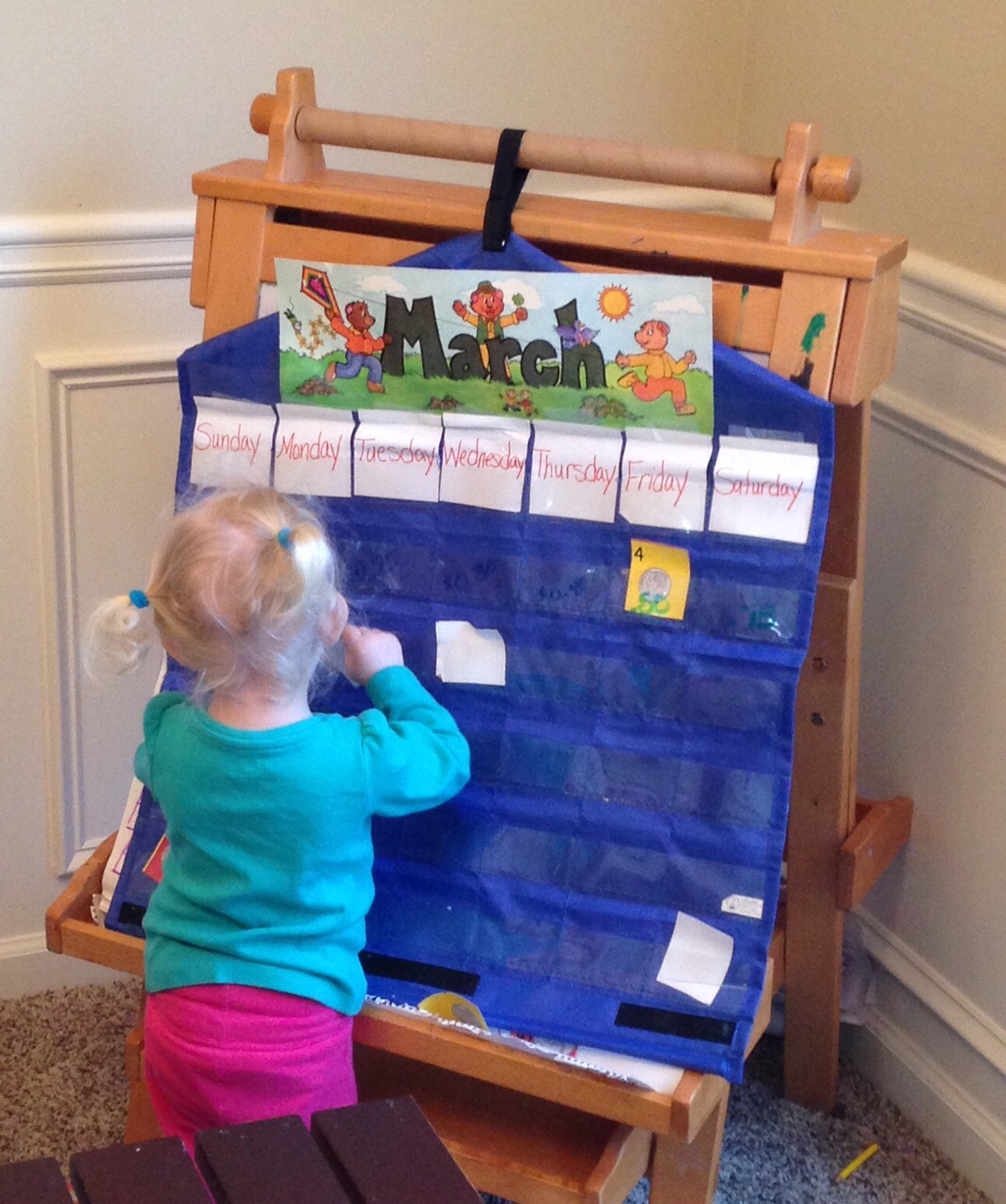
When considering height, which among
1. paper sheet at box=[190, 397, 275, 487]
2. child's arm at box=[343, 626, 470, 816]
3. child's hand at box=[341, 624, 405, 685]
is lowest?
child's arm at box=[343, 626, 470, 816]

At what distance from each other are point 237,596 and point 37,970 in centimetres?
95

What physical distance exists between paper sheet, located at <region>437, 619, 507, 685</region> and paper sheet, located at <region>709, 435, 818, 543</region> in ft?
0.74

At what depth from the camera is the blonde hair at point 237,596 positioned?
106 centimetres

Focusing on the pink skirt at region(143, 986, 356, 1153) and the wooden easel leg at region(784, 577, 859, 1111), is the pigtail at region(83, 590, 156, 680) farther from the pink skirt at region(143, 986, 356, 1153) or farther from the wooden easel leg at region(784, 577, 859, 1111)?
the wooden easel leg at region(784, 577, 859, 1111)

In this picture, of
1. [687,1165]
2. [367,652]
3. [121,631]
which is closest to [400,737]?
[367,652]

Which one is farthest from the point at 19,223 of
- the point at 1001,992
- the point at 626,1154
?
the point at 1001,992

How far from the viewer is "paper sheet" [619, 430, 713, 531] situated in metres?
1.12

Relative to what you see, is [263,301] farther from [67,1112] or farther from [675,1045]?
[67,1112]

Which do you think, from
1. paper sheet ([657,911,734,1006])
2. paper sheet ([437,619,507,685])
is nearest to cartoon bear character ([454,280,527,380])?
paper sheet ([437,619,507,685])

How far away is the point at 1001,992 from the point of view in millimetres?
1436

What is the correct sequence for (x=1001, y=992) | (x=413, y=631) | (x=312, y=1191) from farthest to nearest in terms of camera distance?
(x=1001, y=992) < (x=413, y=631) < (x=312, y=1191)

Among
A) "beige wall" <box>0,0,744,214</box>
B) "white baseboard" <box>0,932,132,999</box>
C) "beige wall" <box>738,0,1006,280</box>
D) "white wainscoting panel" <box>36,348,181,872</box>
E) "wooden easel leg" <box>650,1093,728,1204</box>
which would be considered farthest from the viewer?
"white baseboard" <box>0,932,132,999</box>

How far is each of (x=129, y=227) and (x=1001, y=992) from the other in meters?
1.25

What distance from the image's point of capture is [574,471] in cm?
116
